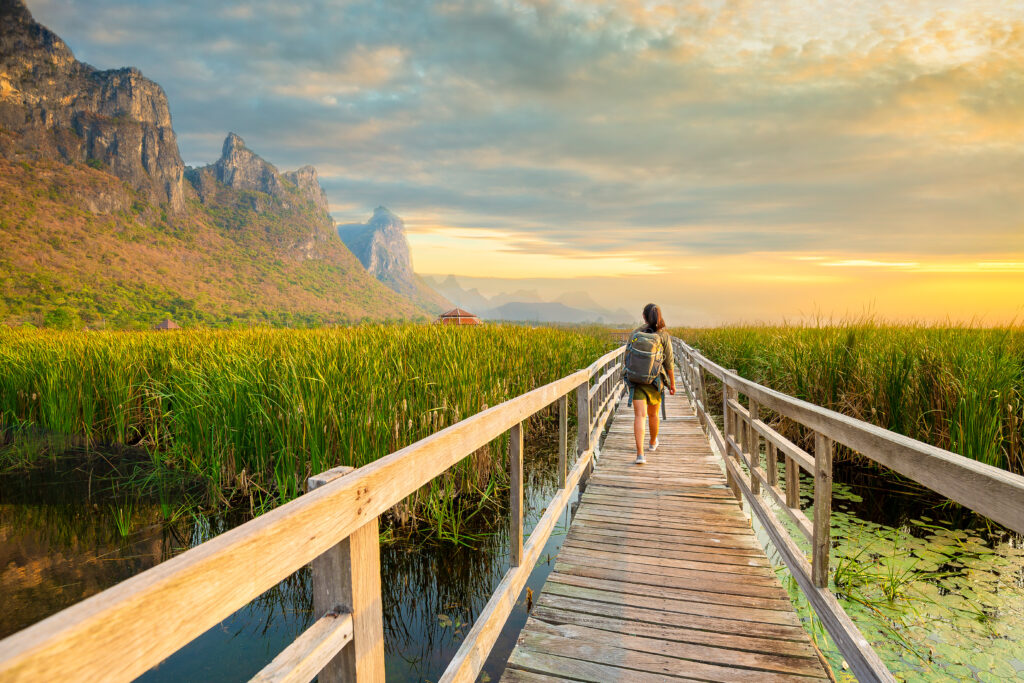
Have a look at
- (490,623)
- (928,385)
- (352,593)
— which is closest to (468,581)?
(490,623)

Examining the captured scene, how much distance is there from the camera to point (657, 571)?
3.55m

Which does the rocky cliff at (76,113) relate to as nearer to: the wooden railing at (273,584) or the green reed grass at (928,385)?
the green reed grass at (928,385)

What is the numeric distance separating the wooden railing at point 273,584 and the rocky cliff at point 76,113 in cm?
13421

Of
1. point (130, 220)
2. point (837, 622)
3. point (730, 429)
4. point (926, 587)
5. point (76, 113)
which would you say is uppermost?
point (76, 113)

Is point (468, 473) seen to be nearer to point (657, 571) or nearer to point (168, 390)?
point (657, 571)

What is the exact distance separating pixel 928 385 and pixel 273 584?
25.4 feet

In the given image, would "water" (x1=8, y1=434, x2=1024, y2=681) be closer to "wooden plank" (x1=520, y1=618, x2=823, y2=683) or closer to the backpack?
"wooden plank" (x1=520, y1=618, x2=823, y2=683)

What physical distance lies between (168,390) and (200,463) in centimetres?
194

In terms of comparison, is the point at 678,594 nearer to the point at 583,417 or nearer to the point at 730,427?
the point at 583,417

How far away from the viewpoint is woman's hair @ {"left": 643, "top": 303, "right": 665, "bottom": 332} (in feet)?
19.6

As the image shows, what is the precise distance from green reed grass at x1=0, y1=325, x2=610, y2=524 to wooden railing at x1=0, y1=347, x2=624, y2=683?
303 centimetres

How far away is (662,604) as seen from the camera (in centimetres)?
310

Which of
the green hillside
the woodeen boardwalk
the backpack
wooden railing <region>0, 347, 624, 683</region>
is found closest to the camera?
wooden railing <region>0, 347, 624, 683</region>

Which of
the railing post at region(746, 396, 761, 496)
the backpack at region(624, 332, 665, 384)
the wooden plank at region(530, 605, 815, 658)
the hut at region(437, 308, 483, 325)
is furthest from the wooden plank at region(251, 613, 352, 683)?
the hut at region(437, 308, 483, 325)
